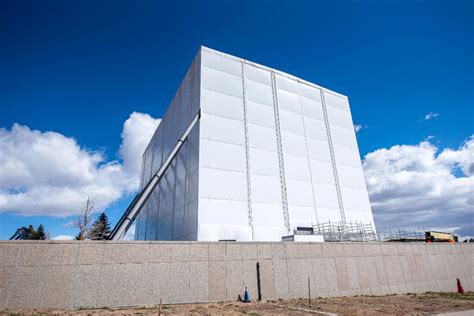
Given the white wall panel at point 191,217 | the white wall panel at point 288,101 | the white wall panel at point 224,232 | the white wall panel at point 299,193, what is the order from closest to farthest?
the white wall panel at point 224,232 → the white wall panel at point 191,217 → the white wall panel at point 299,193 → the white wall panel at point 288,101

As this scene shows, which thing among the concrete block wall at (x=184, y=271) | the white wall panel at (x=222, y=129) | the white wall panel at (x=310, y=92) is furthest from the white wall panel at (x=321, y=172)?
the concrete block wall at (x=184, y=271)

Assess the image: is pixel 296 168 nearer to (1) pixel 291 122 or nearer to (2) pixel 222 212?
(1) pixel 291 122

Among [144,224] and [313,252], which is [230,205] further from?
[144,224]

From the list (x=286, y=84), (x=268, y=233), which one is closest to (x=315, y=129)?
(x=286, y=84)

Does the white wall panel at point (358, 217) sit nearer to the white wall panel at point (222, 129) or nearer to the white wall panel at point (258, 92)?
the white wall panel at point (222, 129)

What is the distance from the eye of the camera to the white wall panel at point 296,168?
31.6 metres

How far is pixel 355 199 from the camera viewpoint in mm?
35875

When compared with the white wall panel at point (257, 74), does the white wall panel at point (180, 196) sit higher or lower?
lower

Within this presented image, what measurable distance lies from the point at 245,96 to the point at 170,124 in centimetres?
→ 1511

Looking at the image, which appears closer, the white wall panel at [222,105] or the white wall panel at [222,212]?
the white wall panel at [222,212]

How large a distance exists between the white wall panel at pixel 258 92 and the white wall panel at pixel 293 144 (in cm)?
452

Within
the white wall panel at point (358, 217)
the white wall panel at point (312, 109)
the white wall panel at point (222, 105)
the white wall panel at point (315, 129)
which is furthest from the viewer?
the white wall panel at point (312, 109)

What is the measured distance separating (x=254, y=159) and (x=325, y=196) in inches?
407

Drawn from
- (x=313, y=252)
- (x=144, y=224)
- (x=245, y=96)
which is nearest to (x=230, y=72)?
(x=245, y=96)
